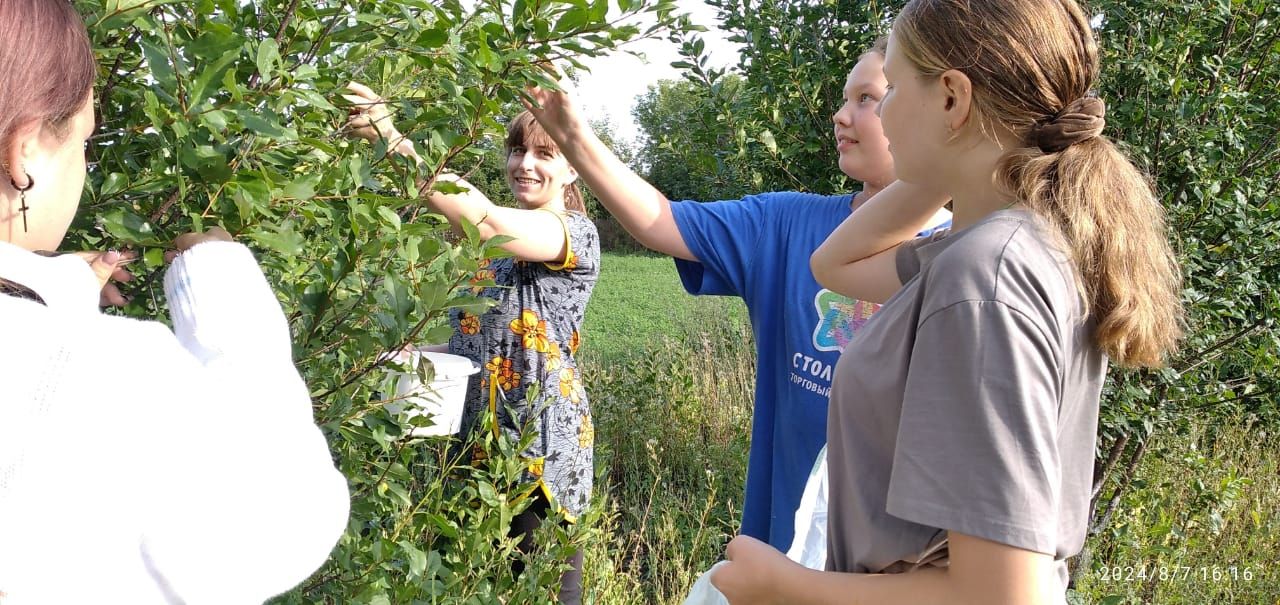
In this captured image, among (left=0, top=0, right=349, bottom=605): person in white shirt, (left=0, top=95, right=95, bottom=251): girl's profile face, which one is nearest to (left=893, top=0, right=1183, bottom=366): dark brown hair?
(left=0, top=0, right=349, bottom=605): person in white shirt

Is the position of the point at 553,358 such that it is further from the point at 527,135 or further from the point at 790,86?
the point at 790,86

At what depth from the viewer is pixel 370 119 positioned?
154 centimetres

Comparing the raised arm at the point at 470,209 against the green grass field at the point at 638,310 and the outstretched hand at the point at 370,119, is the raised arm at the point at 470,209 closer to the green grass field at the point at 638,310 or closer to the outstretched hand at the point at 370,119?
the outstretched hand at the point at 370,119

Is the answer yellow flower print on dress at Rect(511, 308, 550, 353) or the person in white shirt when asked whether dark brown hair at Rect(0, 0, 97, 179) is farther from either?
yellow flower print on dress at Rect(511, 308, 550, 353)

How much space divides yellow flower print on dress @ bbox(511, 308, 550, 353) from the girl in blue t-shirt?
0.68m

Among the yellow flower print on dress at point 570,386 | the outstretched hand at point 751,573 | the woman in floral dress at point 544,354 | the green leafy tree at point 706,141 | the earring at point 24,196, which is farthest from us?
the green leafy tree at point 706,141

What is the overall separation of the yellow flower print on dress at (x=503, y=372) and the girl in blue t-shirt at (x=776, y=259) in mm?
773

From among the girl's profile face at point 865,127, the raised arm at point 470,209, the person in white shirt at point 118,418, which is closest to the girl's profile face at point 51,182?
the person in white shirt at point 118,418

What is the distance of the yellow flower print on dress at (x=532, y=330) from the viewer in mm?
2799

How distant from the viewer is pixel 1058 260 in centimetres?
111

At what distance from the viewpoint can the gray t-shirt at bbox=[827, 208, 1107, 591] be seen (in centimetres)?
103

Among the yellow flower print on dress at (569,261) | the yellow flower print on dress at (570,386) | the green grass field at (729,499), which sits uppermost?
the yellow flower print on dress at (569,261)

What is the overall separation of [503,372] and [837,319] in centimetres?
114

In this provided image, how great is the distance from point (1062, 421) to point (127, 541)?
1.01 metres
